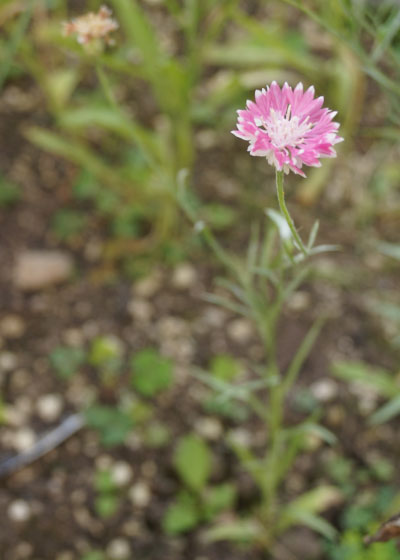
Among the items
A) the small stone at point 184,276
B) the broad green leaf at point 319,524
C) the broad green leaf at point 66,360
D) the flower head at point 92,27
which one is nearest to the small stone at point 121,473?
the broad green leaf at point 66,360

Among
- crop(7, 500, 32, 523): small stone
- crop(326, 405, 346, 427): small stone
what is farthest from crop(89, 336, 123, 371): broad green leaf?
crop(326, 405, 346, 427): small stone

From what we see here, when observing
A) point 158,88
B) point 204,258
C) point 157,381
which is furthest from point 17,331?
point 158,88

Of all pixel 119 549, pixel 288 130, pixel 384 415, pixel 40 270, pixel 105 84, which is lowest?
pixel 119 549

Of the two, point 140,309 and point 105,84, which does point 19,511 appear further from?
point 105,84

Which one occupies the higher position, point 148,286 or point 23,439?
point 148,286

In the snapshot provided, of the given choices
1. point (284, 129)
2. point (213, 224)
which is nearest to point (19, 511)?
point (213, 224)

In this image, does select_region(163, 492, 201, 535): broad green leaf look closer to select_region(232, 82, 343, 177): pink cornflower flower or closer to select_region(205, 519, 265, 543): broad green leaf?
select_region(205, 519, 265, 543): broad green leaf

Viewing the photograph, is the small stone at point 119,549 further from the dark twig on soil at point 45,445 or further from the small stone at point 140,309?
the small stone at point 140,309
